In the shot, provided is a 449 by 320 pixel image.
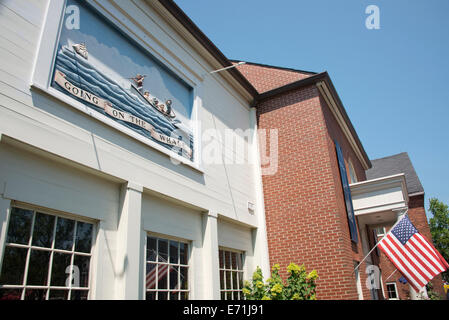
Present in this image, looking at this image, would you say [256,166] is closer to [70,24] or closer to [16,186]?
[70,24]

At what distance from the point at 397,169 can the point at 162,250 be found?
26.8 metres

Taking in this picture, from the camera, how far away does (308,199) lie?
8266 mm

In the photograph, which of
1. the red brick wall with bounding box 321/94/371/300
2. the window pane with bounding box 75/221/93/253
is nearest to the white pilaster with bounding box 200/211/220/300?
the window pane with bounding box 75/221/93/253

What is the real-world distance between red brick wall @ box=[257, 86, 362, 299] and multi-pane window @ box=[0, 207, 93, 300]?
5.19 m

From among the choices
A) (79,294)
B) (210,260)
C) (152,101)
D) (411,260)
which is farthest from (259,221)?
(79,294)

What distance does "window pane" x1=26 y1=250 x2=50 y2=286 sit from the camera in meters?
3.52

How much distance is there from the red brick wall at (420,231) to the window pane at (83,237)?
66.9ft

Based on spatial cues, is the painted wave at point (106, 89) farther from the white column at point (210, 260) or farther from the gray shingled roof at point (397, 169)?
the gray shingled roof at point (397, 169)

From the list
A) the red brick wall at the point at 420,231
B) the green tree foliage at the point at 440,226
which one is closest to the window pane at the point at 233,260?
the red brick wall at the point at 420,231

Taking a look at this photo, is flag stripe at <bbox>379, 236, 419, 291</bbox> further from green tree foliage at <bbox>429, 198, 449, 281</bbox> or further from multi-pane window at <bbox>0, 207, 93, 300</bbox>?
green tree foliage at <bbox>429, 198, 449, 281</bbox>

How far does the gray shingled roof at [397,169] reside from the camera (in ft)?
80.0

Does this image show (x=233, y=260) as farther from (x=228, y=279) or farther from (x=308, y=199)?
(x=308, y=199)

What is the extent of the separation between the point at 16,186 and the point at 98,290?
1.56 meters
